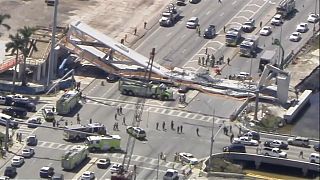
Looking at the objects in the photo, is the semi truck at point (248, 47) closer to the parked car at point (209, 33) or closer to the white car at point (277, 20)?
the parked car at point (209, 33)

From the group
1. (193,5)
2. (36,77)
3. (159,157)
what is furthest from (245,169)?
(193,5)

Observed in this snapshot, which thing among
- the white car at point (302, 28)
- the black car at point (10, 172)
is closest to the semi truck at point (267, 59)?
the white car at point (302, 28)

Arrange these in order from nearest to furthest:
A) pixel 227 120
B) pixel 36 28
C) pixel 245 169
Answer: pixel 245 169 → pixel 227 120 → pixel 36 28

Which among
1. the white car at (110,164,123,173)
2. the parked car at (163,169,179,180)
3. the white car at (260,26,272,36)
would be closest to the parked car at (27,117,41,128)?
the white car at (110,164,123,173)

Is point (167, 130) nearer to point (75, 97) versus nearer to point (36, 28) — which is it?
point (75, 97)

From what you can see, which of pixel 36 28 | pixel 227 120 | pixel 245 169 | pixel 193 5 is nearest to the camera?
pixel 245 169

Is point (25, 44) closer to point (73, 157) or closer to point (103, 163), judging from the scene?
point (73, 157)

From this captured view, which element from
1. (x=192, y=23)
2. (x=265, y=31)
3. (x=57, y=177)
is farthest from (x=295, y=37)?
(x=57, y=177)
